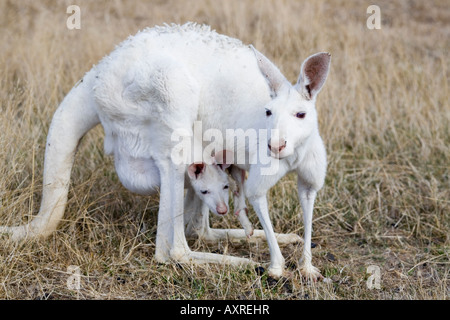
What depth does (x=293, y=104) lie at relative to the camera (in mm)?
2979

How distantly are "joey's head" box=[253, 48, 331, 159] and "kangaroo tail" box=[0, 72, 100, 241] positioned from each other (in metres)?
1.13

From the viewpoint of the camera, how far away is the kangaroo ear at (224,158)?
3.53 m

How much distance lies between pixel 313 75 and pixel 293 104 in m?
0.18

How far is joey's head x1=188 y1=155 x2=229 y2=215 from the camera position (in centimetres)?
362

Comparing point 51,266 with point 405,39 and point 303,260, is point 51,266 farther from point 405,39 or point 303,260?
point 405,39

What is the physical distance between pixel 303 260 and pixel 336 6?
5.17m

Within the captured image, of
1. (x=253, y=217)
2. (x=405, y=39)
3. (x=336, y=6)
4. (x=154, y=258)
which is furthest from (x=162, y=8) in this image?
(x=154, y=258)

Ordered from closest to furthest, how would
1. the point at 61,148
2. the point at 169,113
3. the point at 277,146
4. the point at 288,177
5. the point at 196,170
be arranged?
the point at 277,146 → the point at 169,113 → the point at 196,170 → the point at 61,148 → the point at 288,177

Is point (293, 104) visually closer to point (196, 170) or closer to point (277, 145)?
point (277, 145)

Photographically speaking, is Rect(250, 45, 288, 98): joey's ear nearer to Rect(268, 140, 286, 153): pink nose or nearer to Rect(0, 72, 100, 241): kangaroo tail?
Rect(268, 140, 286, 153): pink nose

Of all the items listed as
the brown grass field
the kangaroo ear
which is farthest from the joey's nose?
the brown grass field

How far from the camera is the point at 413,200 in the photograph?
14.5ft

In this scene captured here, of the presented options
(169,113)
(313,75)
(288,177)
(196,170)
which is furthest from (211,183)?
(288,177)

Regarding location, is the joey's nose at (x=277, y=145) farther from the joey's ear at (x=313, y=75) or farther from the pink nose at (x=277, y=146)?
the joey's ear at (x=313, y=75)
